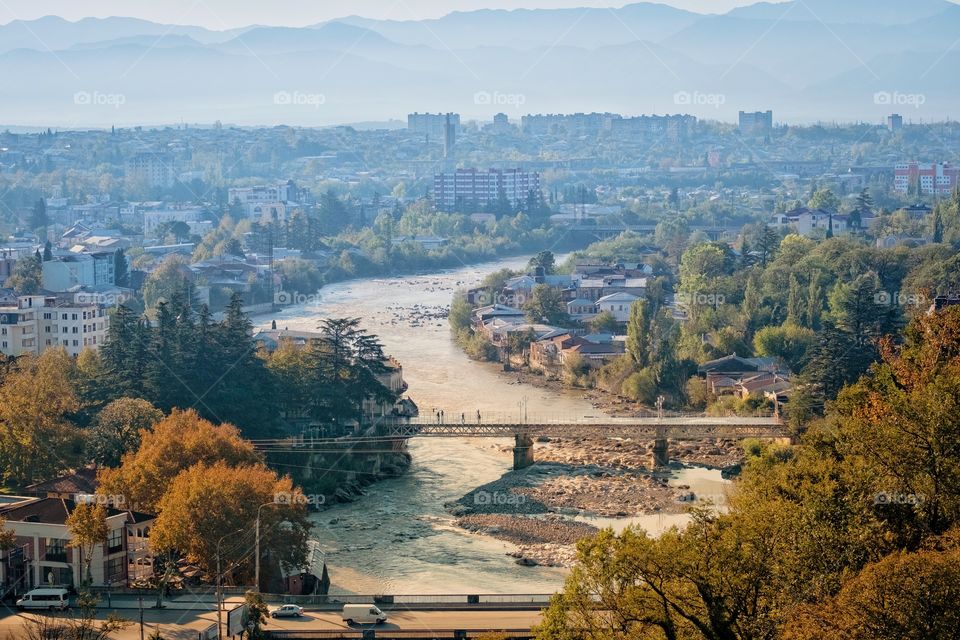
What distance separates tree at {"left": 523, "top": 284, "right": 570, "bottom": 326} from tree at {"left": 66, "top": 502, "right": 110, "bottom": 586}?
19.6 m

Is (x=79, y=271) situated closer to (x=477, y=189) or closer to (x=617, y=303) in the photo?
(x=617, y=303)

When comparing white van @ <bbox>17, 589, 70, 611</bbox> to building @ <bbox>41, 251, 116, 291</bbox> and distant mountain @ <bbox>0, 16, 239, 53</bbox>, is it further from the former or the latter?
distant mountain @ <bbox>0, 16, 239, 53</bbox>

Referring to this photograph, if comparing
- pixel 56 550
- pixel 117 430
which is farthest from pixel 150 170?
pixel 56 550

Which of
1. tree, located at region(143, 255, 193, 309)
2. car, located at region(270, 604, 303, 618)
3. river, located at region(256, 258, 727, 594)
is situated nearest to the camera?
car, located at region(270, 604, 303, 618)

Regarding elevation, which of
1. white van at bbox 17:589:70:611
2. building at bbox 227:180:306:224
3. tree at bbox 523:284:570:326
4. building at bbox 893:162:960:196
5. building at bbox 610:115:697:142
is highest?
building at bbox 610:115:697:142

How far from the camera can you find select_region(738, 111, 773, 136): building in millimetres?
107562

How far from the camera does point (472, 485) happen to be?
66.5ft

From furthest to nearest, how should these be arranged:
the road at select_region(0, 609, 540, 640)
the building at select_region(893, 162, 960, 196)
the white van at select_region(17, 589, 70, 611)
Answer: the building at select_region(893, 162, 960, 196), the white van at select_region(17, 589, 70, 611), the road at select_region(0, 609, 540, 640)

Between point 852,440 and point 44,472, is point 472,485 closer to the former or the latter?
point 44,472

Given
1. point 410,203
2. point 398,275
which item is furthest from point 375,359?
point 410,203

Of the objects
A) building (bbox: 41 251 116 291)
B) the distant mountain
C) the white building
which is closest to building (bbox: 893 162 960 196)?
the white building

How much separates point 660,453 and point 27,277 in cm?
1771

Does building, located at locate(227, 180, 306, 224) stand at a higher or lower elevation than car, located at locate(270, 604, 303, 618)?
higher

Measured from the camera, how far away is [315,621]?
1273cm
